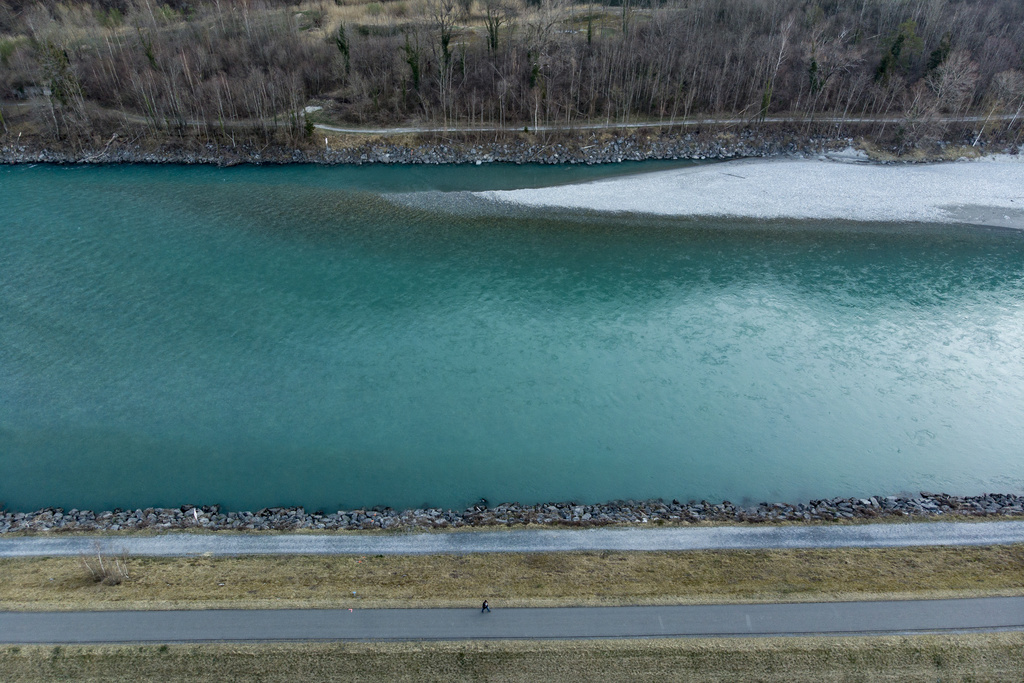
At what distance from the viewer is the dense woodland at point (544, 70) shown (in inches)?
1710

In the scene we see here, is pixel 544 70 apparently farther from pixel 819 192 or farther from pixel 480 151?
pixel 819 192

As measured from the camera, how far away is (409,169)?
41.7 meters

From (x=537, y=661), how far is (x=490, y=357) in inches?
489

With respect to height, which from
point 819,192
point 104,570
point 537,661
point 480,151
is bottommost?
point 537,661

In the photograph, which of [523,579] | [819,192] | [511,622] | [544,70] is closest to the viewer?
[511,622]

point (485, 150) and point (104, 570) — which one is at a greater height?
point (485, 150)

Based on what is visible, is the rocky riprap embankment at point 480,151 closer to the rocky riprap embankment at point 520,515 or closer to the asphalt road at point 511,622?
the rocky riprap embankment at point 520,515

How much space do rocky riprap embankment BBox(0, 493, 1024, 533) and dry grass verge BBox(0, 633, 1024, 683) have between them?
3.74 m

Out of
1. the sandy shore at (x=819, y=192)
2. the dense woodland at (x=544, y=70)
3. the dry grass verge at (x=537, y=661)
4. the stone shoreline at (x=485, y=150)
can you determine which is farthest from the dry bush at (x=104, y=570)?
the dense woodland at (x=544, y=70)

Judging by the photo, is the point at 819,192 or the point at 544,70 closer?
the point at 819,192

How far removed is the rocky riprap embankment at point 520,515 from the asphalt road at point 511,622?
295 cm

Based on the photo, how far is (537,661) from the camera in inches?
469

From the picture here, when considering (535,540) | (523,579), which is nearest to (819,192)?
(535,540)

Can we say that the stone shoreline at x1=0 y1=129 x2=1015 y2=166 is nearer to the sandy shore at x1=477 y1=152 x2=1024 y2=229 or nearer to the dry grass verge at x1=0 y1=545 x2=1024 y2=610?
the sandy shore at x1=477 y1=152 x2=1024 y2=229
